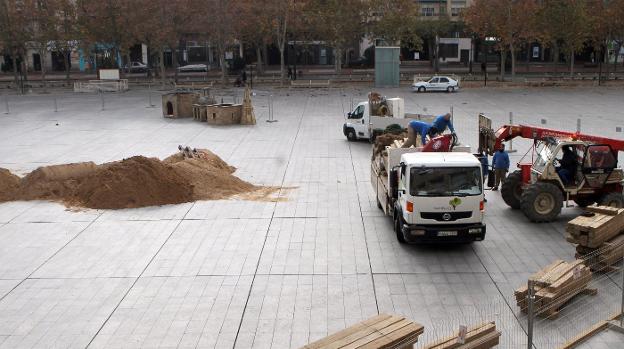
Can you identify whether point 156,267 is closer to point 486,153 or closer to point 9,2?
point 486,153

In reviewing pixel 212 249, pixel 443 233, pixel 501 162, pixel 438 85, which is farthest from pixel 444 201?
pixel 438 85

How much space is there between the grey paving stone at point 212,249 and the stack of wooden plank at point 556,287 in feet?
17.2

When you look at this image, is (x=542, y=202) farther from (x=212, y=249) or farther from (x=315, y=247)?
(x=212, y=249)

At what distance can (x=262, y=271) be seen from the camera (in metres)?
13.4

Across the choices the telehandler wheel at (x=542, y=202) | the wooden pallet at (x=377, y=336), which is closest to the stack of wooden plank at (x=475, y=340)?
the wooden pallet at (x=377, y=336)

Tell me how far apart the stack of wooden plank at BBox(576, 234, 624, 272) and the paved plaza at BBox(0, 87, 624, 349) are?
1.42 feet

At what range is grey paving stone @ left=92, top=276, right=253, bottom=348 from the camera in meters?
10.6

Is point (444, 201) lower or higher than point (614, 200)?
higher

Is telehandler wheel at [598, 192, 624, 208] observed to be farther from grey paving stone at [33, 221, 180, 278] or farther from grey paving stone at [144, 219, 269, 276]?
grey paving stone at [33, 221, 180, 278]

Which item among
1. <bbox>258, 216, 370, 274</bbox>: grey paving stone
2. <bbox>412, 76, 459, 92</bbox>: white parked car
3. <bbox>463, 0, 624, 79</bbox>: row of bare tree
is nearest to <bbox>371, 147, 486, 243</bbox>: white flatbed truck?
<bbox>258, 216, 370, 274</bbox>: grey paving stone

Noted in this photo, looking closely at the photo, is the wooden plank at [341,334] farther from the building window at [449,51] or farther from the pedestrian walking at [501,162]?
the building window at [449,51]

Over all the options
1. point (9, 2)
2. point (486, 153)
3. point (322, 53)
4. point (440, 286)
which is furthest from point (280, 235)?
point (322, 53)

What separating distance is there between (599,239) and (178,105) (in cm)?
2850

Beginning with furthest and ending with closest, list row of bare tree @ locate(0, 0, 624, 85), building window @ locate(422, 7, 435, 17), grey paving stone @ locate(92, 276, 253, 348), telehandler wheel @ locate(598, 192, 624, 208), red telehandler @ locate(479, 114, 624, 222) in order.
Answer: building window @ locate(422, 7, 435, 17) < row of bare tree @ locate(0, 0, 624, 85) < red telehandler @ locate(479, 114, 624, 222) < telehandler wheel @ locate(598, 192, 624, 208) < grey paving stone @ locate(92, 276, 253, 348)
